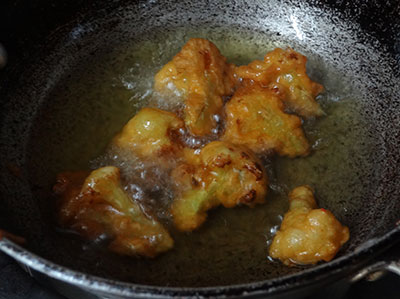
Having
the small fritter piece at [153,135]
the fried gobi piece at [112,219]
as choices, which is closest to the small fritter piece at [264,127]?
the small fritter piece at [153,135]

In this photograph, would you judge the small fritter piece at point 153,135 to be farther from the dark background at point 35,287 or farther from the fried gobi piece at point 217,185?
the dark background at point 35,287

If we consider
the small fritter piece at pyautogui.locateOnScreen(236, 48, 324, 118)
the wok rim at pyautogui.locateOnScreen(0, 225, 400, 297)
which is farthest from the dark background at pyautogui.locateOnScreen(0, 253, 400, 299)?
the small fritter piece at pyautogui.locateOnScreen(236, 48, 324, 118)

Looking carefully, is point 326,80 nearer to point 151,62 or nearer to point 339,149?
point 339,149

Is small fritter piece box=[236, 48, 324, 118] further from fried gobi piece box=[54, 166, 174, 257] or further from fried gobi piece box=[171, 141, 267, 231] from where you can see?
fried gobi piece box=[54, 166, 174, 257]

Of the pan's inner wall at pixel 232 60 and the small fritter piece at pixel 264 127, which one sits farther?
the small fritter piece at pixel 264 127

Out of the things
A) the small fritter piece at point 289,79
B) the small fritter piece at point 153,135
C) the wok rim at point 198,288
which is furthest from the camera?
the small fritter piece at point 289,79

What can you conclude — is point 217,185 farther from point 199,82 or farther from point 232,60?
point 232,60
